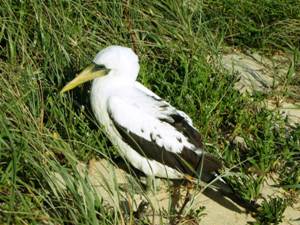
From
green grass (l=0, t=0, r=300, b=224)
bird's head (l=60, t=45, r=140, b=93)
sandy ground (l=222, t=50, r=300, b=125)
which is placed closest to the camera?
green grass (l=0, t=0, r=300, b=224)

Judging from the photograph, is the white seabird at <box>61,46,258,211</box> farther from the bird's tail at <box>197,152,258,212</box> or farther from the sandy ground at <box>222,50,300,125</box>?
the sandy ground at <box>222,50,300,125</box>

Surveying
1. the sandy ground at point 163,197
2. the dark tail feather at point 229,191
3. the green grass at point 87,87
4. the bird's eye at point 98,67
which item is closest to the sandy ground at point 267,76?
the sandy ground at point 163,197

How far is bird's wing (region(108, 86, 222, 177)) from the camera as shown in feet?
13.9

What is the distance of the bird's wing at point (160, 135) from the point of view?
425 centimetres

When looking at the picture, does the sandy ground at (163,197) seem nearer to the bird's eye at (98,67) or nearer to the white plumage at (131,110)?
the white plumage at (131,110)

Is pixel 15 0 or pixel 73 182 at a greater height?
pixel 15 0

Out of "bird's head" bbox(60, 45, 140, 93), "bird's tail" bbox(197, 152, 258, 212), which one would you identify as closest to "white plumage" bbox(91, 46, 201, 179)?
"bird's head" bbox(60, 45, 140, 93)

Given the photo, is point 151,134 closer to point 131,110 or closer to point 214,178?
point 131,110

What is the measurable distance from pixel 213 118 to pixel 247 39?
59.2 inches

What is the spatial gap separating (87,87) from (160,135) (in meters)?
0.99

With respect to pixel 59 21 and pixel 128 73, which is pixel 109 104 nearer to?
pixel 128 73

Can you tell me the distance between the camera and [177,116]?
4.36 meters

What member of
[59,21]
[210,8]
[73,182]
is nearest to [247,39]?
[210,8]

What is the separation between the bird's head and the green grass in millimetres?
270
